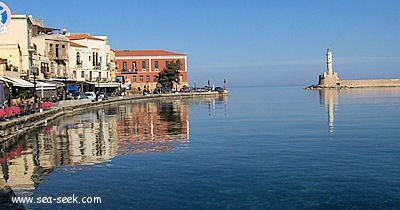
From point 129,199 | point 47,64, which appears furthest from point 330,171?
point 47,64

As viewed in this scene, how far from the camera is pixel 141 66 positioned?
11119 cm

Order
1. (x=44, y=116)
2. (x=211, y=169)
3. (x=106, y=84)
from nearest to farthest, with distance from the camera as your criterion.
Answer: (x=211, y=169)
(x=44, y=116)
(x=106, y=84)

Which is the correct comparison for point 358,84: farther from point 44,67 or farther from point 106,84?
point 44,67

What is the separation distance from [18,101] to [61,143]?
16710 mm

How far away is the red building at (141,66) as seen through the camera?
365ft

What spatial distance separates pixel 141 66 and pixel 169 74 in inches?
327

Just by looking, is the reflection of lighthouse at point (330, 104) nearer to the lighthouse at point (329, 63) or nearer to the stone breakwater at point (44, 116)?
the stone breakwater at point (44, 116)

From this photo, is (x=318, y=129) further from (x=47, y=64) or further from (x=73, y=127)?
(x=47, y=64)

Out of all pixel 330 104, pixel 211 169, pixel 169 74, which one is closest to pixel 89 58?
pixel 169 74

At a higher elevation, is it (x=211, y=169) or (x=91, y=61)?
(x=91, y=61)

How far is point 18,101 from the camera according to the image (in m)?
39.6

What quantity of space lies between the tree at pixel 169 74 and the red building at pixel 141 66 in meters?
4.15

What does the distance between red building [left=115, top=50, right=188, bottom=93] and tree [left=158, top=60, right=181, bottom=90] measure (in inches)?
163

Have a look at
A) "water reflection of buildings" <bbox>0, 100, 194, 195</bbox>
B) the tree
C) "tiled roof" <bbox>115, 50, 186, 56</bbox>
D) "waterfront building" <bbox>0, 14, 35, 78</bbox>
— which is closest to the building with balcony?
"waterfront building" <bbox>0, 14, 35, 78</bbox>
